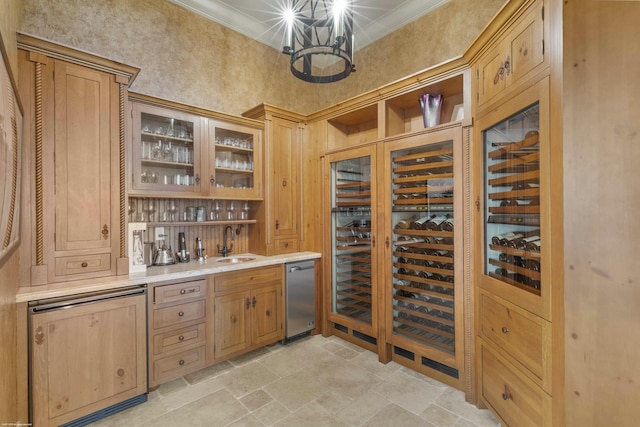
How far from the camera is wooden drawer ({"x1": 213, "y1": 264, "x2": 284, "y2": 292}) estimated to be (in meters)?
2.61

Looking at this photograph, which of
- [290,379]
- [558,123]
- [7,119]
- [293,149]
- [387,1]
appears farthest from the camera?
[293,149]

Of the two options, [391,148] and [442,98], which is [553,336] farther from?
[442,98]

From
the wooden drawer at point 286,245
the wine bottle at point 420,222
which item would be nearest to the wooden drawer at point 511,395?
the wine bottle at point 420,222

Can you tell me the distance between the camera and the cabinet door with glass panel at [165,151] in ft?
8.21

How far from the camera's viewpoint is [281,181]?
3332mm

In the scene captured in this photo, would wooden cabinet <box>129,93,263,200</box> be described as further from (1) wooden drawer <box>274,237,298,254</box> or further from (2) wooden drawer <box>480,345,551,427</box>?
(2) wooden drawer <box>480,345,551,427</box>

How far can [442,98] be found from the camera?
2.61m

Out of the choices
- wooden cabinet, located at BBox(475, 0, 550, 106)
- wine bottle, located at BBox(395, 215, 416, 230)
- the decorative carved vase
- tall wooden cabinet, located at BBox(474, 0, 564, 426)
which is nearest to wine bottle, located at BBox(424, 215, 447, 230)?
wine bottle, located at BBox(395, 215, 416, 230)

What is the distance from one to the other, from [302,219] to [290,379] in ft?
5.54

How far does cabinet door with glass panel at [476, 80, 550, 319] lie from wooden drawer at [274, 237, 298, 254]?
1.99 metres

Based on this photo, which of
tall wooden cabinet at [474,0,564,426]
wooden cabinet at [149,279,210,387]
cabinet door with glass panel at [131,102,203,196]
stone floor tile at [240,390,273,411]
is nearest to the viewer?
tall wooden cabinet at [474,0,564,426]

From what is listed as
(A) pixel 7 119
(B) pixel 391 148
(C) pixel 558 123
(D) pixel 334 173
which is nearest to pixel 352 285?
(D) pixel 334 173

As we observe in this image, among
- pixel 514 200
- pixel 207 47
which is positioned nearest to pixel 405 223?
pixel 514 200

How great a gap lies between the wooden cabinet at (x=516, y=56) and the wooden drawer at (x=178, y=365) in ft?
9.76
